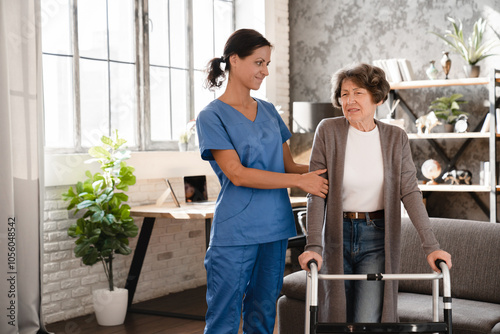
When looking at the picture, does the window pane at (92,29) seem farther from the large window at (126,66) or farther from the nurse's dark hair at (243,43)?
the nurse's dark hair at (243,43)

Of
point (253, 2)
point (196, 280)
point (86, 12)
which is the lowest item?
point (196, 280)

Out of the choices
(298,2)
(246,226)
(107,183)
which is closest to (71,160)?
(107,183)

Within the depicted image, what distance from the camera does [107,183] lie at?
162 inches

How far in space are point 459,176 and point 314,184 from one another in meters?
3.47

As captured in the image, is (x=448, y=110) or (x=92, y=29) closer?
(x=92, y=29)

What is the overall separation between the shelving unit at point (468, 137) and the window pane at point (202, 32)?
1681 mm

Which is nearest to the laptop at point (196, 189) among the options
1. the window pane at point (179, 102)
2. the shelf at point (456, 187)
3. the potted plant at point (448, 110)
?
the window pane at point (179, 102)

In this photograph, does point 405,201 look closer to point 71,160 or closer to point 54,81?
point 71,160

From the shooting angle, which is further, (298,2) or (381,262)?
(298,2)

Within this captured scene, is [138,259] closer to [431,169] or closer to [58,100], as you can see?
[58,100]

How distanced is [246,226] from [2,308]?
6.55 ft

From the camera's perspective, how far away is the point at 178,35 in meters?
5.35

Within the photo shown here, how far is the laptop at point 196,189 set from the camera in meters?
4.81

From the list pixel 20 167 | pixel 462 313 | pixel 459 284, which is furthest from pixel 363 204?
pixel 20 167
